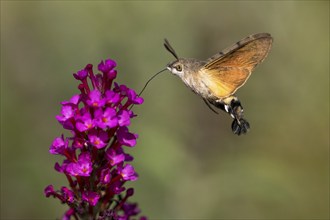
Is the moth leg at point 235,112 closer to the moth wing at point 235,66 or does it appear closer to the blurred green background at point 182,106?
the moth wing at point 235,66

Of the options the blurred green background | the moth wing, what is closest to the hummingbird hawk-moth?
the moth wing

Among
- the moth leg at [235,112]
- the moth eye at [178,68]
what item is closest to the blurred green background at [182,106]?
the moth leg at [235,112]

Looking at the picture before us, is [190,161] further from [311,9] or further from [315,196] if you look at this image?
[311,9]

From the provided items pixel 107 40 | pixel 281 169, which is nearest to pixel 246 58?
pixel 281 169

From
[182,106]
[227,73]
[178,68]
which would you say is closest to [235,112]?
[227,73]

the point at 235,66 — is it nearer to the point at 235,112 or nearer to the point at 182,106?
the point at 235,112

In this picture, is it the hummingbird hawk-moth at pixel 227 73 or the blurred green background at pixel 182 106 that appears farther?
the blurred green background at pixel 182 106

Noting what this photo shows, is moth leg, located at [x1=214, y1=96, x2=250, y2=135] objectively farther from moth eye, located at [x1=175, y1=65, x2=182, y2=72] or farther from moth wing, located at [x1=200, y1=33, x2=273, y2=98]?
moth eye, located at [x1=175, y1=65, x2=182, y2=72]
